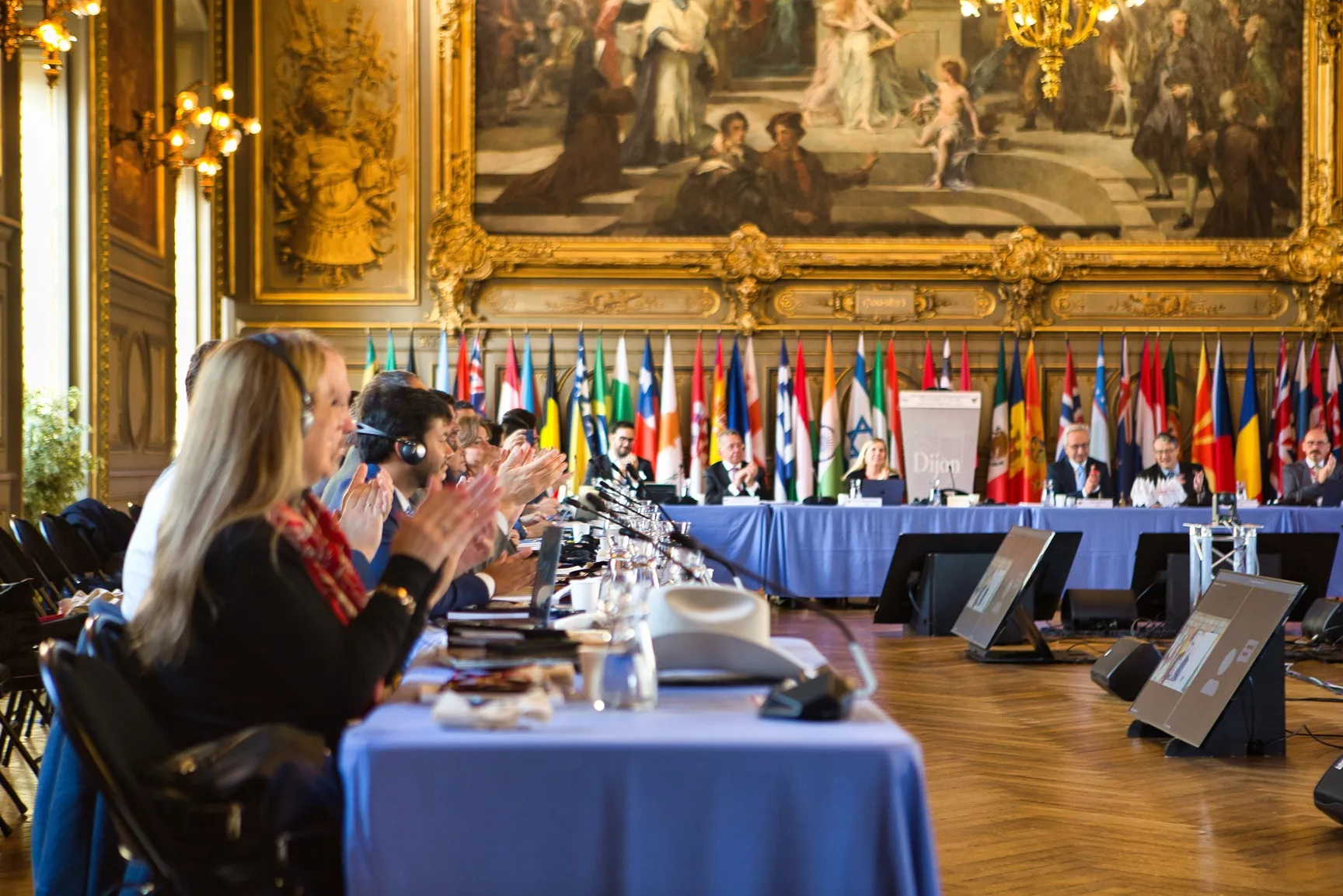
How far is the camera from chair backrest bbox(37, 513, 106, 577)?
6.67m

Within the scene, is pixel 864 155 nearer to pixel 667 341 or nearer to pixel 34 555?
pixel 667 341

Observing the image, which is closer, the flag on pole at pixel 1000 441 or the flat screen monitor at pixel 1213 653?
the flat screen monitor at pixel 1213 653

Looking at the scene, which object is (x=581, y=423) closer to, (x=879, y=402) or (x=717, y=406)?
(x=717, y=406)

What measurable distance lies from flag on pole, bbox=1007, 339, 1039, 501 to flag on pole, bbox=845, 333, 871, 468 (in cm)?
132

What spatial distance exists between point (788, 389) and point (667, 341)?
1.20 meters

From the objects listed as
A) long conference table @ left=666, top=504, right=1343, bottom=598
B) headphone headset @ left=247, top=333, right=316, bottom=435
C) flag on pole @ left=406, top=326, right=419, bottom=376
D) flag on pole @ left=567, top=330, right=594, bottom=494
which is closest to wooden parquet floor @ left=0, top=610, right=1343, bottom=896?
headphone headset @ left=247, top=333, right=316, bottom=435

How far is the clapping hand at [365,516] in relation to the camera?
3.61 metres

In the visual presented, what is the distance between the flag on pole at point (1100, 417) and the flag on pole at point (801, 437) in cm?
264

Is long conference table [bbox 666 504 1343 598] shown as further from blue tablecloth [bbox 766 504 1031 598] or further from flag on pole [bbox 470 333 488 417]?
flag on pole [bbox 470 333 488 417]

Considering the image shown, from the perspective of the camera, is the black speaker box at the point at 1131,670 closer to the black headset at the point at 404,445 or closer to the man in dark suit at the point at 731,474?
the black headset at the point at 404,445

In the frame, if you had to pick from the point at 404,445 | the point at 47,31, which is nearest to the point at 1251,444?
the point at 47,31

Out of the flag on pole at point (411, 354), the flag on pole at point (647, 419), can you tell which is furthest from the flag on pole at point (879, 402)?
the flag on pole at point (411, 354)

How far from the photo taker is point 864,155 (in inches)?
523

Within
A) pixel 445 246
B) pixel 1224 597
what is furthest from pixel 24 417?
pixel 1224 597
